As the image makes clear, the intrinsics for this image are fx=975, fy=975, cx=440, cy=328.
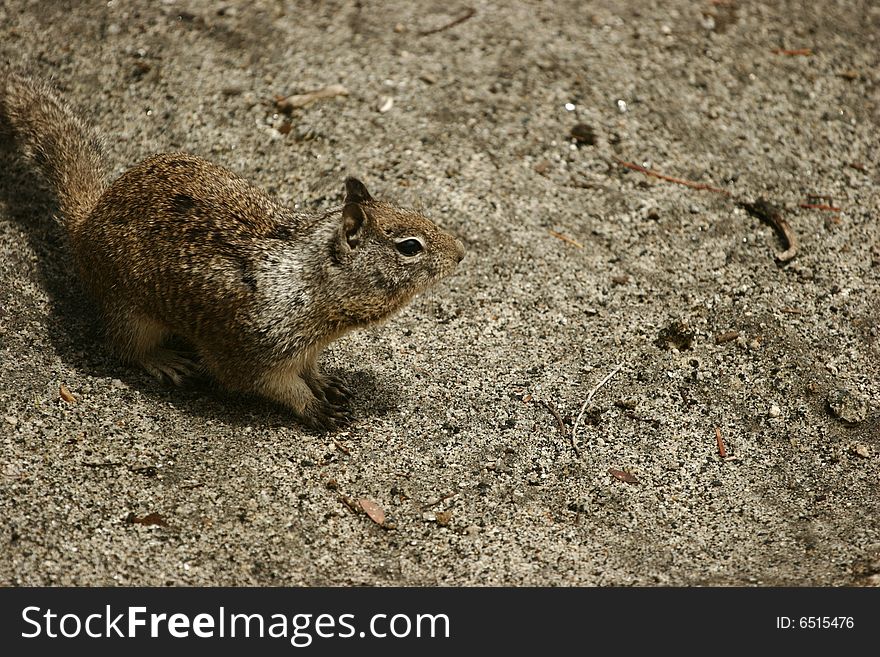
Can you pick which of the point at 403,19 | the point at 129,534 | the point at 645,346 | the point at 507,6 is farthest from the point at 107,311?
the point at 507,6

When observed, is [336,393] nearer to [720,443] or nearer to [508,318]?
[508,318]

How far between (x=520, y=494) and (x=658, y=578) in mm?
679

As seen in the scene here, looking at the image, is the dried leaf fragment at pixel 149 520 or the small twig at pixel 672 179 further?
the small twig at pixel 672 179

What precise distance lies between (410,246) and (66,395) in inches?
61.7

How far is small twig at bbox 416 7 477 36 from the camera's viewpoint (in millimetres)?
6027

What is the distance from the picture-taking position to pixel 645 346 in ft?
15.4

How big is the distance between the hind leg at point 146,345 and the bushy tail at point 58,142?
1.90ft

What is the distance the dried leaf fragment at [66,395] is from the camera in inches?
160

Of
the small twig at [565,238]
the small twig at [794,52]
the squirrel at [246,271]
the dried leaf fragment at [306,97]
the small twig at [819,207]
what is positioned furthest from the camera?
the small twig at [794,52]

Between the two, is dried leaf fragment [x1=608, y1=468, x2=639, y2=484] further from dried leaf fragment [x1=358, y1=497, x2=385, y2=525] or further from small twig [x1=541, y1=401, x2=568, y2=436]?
dried leaf fragment [x1=358, y1=497, x2=385, y2=525]

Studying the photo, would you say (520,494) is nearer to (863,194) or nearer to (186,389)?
(186,389)

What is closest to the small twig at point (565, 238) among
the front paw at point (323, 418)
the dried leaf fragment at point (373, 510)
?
the front paw at point (323, 418)

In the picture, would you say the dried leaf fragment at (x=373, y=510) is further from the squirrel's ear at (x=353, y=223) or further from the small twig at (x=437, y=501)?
the squirrel's ear at (x=353, y=223)

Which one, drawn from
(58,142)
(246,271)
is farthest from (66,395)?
(58,142)
